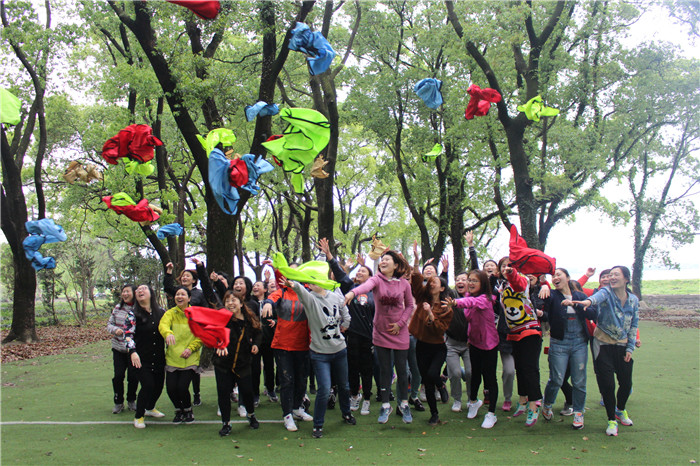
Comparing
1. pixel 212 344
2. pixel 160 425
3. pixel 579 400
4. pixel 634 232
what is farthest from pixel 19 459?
pixel 634 232

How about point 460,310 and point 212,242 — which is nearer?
point 460,310

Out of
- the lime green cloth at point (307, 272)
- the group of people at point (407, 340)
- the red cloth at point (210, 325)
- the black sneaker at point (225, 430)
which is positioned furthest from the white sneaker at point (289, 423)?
the lime green cloth at point (307, 272)

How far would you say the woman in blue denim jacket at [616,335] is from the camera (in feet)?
16.6

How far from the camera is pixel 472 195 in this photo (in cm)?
1820

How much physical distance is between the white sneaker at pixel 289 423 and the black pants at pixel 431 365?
1432 millimetres

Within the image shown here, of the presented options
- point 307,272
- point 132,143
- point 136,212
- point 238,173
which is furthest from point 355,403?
point 136,212

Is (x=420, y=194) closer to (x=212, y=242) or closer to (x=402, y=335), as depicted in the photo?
(x=212, y=242)

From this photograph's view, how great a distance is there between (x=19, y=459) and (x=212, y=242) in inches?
180

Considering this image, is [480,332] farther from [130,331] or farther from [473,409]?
[130,331]

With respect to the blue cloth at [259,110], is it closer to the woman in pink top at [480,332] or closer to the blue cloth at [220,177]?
the blue cloth at [220,177]

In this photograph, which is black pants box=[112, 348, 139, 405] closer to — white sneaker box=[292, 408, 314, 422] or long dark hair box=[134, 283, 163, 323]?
long dark hair box=[134, 283, 163, 323]

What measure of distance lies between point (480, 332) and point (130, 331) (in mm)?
3838

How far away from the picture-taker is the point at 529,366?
5270 mm

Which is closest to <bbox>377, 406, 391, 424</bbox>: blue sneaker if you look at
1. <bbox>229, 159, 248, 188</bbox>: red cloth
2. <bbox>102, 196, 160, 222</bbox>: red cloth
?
<bbox>229, 159, 248, 188</bbox>: red cloth
